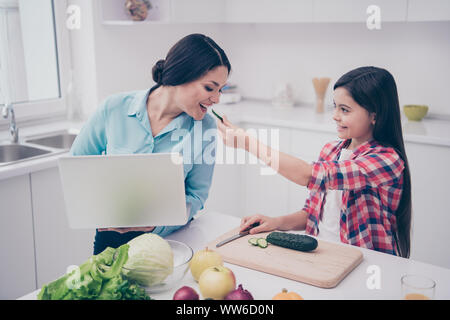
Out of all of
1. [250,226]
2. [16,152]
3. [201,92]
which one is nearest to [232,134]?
[201,92]

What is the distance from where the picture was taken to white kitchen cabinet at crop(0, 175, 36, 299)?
207cm

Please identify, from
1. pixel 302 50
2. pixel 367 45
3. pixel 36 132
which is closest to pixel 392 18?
pixel 367 45

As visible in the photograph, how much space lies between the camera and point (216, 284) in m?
1.08

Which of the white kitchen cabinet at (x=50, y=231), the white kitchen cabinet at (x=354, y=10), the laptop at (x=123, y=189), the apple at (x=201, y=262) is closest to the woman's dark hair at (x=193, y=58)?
the laptop at (x=123, y=189)

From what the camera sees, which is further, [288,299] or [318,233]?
[318,233]

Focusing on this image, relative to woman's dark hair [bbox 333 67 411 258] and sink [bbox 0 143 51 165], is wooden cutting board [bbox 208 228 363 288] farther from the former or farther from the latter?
sink [bbox 0 143 51 165]

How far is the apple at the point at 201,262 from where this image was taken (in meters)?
1.18

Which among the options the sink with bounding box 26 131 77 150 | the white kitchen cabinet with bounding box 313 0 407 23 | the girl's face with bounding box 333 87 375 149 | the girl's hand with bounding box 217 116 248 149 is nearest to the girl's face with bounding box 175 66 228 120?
the girl's hand with bounding box 217 116 248 149

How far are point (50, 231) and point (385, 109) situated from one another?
1588 mm

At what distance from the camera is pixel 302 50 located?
346 centimetres

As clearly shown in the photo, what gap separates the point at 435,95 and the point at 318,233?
1.75 meters

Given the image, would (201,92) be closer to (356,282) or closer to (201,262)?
(201,262)

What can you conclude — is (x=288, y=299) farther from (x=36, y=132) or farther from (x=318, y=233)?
(x=36, y=132)

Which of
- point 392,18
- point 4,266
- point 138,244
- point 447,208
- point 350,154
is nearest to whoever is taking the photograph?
point 138,244
